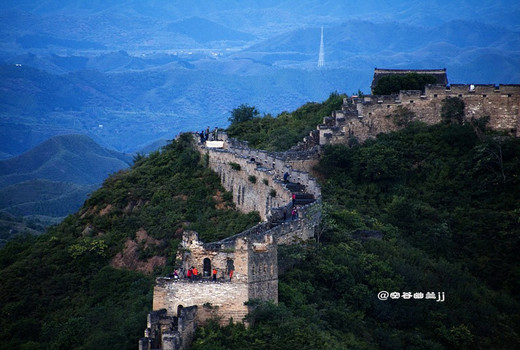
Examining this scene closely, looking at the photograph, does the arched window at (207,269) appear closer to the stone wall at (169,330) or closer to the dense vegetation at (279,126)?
the stone wall at (169,330)

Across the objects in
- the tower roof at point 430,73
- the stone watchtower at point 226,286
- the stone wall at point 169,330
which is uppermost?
the tower roof at point 430,73

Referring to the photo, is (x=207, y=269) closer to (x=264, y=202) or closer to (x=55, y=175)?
(x=264, y=202)

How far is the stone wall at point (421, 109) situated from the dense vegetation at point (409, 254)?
2.78 ft

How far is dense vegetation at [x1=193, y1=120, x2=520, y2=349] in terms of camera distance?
3416cm

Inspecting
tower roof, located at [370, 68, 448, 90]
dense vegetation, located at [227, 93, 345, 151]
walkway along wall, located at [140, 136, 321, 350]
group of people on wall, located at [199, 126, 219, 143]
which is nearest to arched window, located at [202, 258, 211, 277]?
walkway along wall, located at [140, 136, 321, 350]

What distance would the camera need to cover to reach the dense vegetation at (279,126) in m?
60.5

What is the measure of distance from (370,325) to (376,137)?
2138cm

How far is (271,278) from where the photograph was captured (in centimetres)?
3284

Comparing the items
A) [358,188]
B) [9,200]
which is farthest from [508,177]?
[9,200]

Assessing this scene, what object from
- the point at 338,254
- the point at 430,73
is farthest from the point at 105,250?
the point at 430,73

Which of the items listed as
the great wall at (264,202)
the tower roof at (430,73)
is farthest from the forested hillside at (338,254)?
the tower roof at (430,73)

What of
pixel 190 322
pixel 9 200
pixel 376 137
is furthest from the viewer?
pixel 9 200

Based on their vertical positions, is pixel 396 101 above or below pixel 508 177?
above

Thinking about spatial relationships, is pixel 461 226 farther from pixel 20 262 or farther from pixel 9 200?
pixel 9 200
